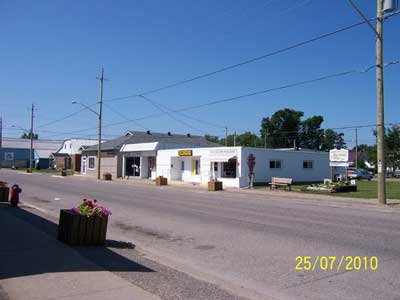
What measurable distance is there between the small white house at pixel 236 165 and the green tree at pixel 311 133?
5572 centimetres

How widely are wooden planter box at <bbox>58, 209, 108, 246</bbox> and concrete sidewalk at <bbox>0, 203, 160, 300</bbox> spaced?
0.25 m

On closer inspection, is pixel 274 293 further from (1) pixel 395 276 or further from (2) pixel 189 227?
(2) pixel 189 227

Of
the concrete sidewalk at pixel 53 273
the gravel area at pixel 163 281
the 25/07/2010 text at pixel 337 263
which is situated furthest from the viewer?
the 25/07/2010 text at pixel 337 263

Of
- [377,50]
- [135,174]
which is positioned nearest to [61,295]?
[377,50]

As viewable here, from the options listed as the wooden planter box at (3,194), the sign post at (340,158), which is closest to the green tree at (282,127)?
the sign post at (340,158)

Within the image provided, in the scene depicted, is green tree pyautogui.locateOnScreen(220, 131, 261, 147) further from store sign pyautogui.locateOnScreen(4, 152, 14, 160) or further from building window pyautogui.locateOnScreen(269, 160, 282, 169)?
building window pyautogui.locateOnScreen(269, 160, 282, 169)

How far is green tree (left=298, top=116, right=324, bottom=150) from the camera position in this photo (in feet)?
338

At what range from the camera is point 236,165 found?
37.9m

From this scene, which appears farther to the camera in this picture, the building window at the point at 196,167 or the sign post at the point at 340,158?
the building window at the point at 196,167

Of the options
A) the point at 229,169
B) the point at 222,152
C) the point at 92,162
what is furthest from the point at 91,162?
the point at 222,152

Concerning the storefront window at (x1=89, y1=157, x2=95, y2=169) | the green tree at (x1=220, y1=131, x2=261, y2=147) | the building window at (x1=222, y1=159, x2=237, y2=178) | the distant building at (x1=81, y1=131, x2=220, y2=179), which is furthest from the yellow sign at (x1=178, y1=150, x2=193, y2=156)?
the green tree at (x1=220, y1=131, x2=261, y2=147)

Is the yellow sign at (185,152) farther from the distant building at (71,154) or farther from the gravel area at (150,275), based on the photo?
the distant building at (71,154)

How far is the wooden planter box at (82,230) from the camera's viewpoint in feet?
29.4

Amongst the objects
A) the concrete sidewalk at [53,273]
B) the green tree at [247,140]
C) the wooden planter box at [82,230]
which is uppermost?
the green tree at [247,140]
